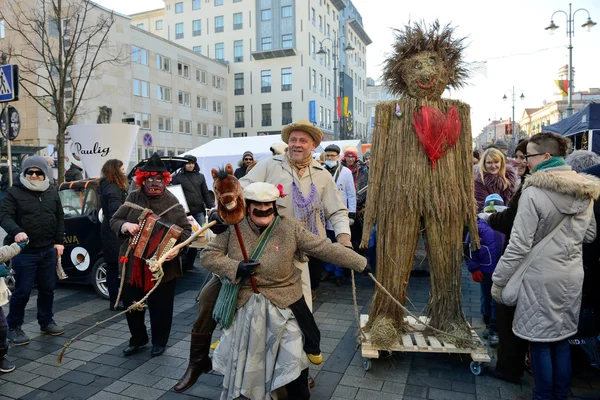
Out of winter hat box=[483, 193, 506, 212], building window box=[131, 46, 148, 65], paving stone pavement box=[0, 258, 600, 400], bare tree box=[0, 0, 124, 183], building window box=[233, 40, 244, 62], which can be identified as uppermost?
building window box=[233, 40, 244, 62]

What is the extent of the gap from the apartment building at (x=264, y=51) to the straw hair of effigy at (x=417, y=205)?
3992 cm

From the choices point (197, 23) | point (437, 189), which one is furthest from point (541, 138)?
point (197, 23)

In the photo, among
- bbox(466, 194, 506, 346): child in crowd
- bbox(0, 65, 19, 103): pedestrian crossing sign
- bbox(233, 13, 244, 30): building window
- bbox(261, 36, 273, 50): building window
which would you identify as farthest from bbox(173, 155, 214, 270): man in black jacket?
bbox(233, 13, 244, 30): building window

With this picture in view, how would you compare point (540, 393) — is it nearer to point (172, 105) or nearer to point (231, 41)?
point (172, 105)

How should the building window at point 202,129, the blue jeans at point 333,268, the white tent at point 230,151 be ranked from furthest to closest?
the building window at point 202,129 < the white tent at point 230,151 < the blue jeans at point 333,268

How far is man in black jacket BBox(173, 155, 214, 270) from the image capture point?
765 centimetres

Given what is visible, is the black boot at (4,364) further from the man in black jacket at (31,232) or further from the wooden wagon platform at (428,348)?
the wooden wagon platform at (428,348)

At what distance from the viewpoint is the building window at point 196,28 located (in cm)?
4897

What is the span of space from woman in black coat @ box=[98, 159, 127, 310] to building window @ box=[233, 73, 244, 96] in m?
42.2

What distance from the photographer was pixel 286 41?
45281mm

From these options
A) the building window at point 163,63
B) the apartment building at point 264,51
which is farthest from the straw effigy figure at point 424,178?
the apartment building at point 264,51

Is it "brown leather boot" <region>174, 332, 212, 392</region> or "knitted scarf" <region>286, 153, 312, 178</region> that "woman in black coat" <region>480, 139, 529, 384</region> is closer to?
"knitted scarf" <region>286, 153, 312, 178</region>

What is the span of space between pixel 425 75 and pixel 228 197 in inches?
85.9

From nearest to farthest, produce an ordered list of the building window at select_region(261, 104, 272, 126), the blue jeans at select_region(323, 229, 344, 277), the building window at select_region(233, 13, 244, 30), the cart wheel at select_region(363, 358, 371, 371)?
the cart wheel at select_region(363, 358, 371, 371)
the blue jeans at select_region(323, 229, 344, 277)
the building window at select_region(261, 104, 272, 126)
the building window at select_region(233, 13, 244, 30)
